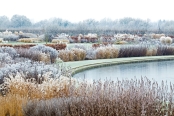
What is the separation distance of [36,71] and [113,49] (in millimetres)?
11150

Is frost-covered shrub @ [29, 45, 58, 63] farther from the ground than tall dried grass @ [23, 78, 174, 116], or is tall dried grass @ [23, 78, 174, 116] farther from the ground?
tall dried grass @ [23, 78, 174, 116]

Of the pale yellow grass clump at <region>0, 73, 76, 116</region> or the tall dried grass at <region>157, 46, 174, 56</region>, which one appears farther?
the tall dried grass at <region>157, 46, 174, 56</region>

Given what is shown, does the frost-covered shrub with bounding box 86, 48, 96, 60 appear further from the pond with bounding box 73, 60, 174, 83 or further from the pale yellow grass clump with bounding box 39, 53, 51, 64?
the pale yellow grass clump with bounding box 39, 53, 51, 64

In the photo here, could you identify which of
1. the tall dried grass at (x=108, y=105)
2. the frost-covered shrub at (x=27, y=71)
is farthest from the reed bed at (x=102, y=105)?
the frost-covered shrub at (x=27, y=71)

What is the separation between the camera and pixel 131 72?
14047mm

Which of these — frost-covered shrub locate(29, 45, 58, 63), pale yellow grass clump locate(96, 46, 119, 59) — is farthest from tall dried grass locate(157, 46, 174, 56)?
frost-covered shrub locate(29, 45, 58, 63)

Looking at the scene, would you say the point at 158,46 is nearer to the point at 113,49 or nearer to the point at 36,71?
the point at 113,49

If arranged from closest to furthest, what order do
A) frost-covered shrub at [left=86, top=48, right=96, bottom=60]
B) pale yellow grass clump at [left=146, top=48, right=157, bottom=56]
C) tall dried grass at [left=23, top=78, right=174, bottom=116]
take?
tall dried grass at [left=23, top=78, right=174, bottom=116] < frost-covered shrub at [left=86, top=48, right=96, bottom=60] < pale yellow grass clump at [left=146, top=48, right=157, bottom=56]

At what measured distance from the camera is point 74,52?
18.4 metres

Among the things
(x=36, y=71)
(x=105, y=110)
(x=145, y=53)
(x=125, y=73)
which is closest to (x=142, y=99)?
(x=105, y=110)

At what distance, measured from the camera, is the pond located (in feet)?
41.8

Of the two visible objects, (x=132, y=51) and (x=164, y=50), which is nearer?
(x=132, y=51)

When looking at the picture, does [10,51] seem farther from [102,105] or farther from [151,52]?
[102,105]

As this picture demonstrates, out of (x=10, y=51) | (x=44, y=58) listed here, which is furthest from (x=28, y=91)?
(x=10, y=51)
